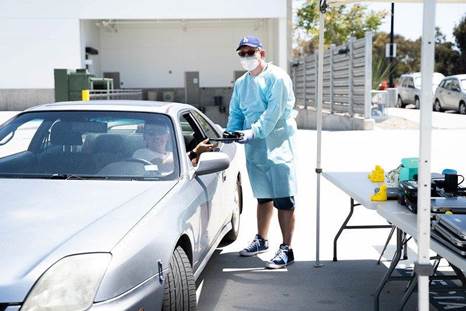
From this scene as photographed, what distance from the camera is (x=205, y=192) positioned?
4238 millimetres

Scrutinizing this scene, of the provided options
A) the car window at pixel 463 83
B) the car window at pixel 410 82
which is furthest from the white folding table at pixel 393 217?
the car window at pixel 410 82

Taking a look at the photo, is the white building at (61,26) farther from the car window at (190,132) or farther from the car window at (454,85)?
the car window at (190,132)

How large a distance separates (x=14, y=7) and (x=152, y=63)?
24.9ft

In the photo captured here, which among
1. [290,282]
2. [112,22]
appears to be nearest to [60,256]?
[290,282]

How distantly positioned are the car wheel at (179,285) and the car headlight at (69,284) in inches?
23.7

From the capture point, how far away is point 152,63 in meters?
31.8

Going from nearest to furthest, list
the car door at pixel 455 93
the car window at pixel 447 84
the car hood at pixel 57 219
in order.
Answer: the car hood at pixel 57 219, the car door at pixel 455 93, the car window at pixel 447 84

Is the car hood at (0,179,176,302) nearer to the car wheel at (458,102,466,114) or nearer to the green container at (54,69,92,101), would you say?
the green container at (54,69,92,101)

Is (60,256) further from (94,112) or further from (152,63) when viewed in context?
(152,63)

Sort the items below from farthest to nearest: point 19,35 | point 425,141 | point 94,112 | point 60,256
Answer: point 19,35 → point 94,112 → point 60,256 → point 425,141

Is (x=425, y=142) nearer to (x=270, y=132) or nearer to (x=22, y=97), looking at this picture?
(x=270, y=132)

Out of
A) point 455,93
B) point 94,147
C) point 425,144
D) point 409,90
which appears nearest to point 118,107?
point 94,147

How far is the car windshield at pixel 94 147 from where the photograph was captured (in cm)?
398

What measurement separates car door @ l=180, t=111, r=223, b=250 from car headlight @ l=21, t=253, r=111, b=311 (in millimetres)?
1362
